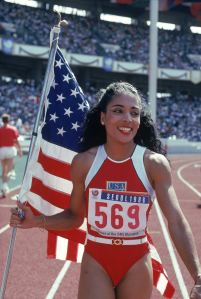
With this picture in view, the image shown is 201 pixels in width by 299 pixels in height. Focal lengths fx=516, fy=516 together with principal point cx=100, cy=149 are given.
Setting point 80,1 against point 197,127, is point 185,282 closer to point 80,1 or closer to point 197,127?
point 197,127

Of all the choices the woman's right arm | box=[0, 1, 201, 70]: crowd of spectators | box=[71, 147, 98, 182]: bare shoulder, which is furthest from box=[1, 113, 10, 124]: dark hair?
box=[0, 1, 201, 70]: crowd of spectators

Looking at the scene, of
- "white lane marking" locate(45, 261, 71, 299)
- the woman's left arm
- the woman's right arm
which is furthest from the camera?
"white lane marking" locate(45, 261, 71, 299)

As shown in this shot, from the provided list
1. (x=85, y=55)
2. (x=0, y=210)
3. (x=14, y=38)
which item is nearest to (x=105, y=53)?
(x=85, y=55)

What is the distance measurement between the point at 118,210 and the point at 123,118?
0.45m

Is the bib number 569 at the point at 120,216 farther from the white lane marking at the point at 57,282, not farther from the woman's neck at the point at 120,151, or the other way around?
the white lane marking at the point at 57,282

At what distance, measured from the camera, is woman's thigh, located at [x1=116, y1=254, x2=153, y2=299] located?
248cm

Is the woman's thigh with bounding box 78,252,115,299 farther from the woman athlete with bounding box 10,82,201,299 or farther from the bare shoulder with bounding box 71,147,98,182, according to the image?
the bare shoulder with bounding box 71,147,98,182

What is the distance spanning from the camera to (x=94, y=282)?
248 centimetres

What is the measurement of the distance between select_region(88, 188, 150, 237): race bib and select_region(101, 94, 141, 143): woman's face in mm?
273

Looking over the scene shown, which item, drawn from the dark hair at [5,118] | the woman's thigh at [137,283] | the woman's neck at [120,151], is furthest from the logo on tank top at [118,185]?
the dark hair at [5,118]

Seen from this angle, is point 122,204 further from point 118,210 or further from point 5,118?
point 5,118

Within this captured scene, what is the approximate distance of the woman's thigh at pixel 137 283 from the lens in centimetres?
248

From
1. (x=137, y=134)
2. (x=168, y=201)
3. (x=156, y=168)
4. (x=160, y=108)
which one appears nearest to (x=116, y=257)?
(x=168, y=201)

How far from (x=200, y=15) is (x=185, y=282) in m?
45.8
